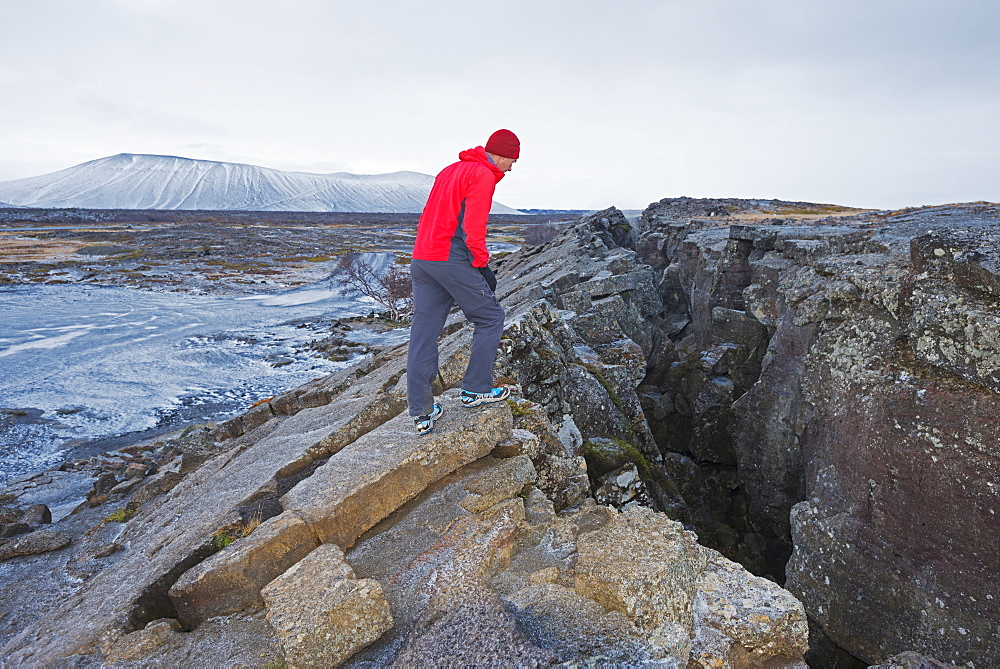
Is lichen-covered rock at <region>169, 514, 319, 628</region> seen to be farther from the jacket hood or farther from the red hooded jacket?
the jacket hood

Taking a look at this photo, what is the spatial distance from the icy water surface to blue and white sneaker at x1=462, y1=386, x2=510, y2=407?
61.0ft

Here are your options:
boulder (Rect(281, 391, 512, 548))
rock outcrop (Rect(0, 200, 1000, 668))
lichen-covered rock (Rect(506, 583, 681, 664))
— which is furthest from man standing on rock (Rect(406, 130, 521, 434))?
lichen-covered rock (Rect(506, 583, 681, 664))

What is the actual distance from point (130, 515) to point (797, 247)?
19.7 m

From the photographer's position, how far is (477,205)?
19.4 feet

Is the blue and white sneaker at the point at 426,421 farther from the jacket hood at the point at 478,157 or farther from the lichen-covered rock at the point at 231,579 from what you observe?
the jacket hood at the point at 478,157

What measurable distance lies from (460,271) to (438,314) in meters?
0.66

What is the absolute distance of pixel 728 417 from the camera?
47.2 ft

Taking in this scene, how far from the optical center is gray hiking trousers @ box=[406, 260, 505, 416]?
6266 millimetres

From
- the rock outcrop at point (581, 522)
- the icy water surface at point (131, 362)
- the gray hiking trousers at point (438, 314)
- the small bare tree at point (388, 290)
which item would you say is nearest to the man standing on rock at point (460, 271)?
the gray hiking trousers at point (438, 314)

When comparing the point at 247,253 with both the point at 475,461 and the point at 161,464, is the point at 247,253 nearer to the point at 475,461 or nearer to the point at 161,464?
the point at 161,464

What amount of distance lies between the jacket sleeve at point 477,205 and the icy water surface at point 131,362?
64.5 feet

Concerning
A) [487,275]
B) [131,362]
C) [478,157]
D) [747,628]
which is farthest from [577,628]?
[131,362]

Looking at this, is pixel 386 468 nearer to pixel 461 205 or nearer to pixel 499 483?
pixel 499 483

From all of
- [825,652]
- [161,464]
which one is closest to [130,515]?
[161,464]
